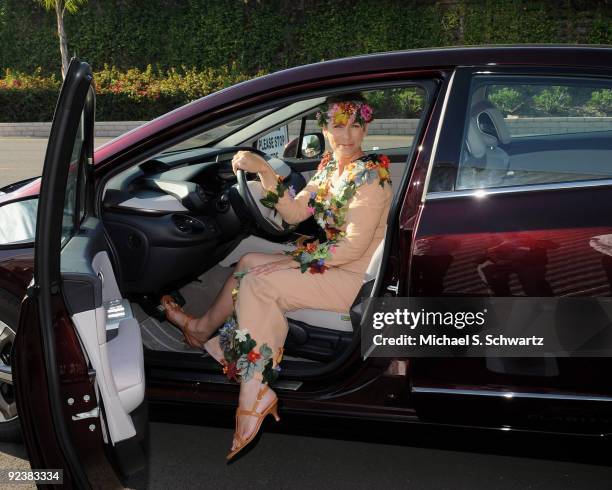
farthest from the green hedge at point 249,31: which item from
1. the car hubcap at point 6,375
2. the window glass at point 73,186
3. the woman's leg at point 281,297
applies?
the window glass at point 73,186

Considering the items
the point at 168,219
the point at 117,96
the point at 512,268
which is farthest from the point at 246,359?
the point at 117,96

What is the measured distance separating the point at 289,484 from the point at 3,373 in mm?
1070

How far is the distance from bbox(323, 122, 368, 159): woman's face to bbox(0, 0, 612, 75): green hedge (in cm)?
1897

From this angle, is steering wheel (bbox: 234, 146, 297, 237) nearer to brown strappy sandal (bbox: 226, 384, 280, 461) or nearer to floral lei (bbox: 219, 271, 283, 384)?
floral lei (bbox: 219, 271, 283, 384)

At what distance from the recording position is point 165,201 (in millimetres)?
3041

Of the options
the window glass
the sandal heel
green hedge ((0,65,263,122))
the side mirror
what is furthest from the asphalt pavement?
the sandal heel

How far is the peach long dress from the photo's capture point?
111 inches

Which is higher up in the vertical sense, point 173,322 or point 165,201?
point 165,201

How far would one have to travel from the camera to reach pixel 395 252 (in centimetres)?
244

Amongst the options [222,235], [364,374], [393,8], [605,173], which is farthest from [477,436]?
[393,8]

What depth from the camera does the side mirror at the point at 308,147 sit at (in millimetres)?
4113

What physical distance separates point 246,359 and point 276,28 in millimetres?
20659

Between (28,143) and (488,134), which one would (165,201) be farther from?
(28,143)

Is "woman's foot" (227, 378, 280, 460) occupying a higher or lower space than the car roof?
lower
